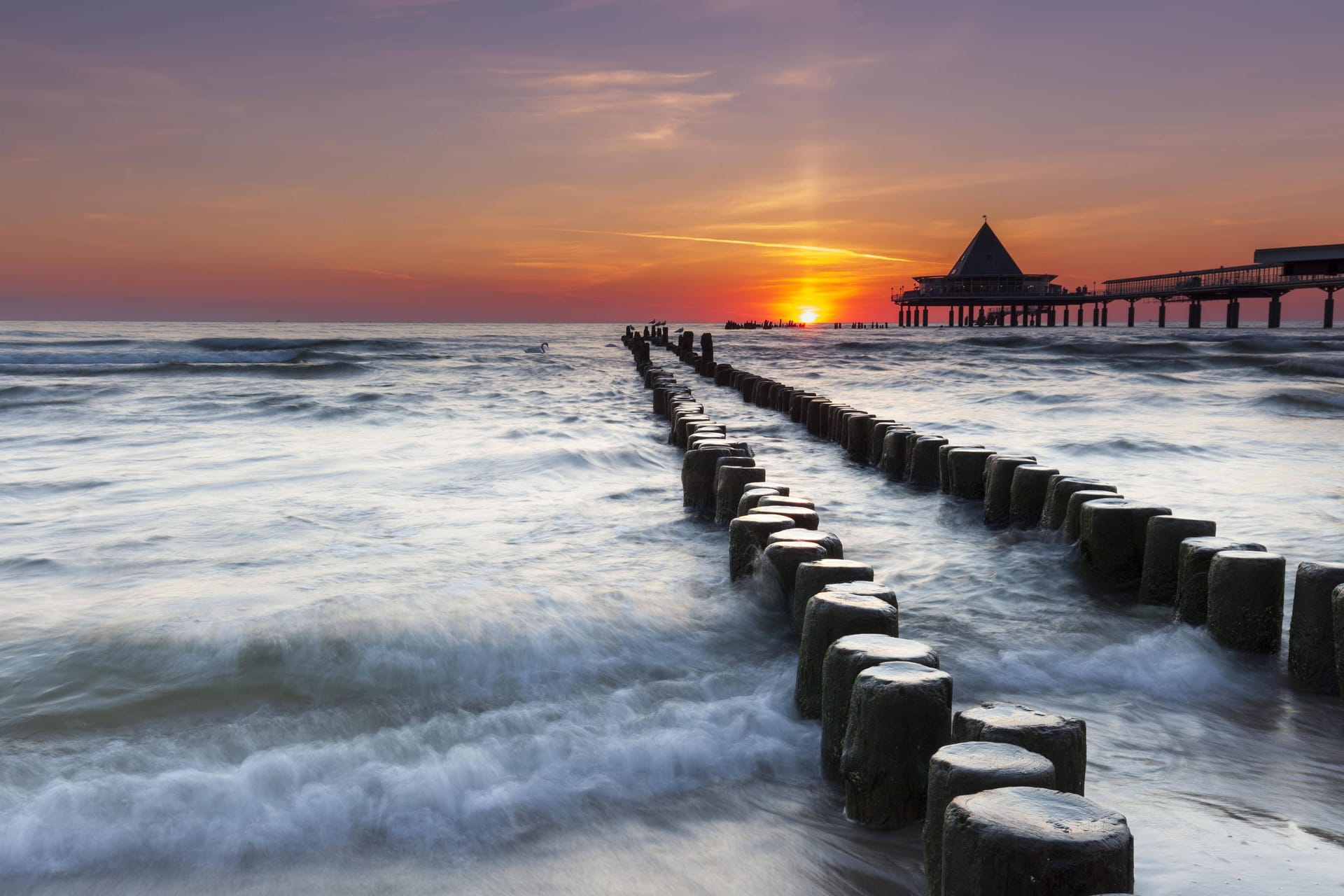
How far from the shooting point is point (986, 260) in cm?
6631

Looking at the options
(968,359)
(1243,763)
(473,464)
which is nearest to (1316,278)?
(968,359)

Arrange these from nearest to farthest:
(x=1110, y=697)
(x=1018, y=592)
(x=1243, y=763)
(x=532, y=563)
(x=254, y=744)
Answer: (x=1243, y=763) → (x=254, y=744) → (x=1110, y=697) → (x=1018, y=592) → (x=532, y=563)

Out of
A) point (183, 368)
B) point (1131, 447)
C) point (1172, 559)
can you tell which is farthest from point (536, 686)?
point (183, 368)

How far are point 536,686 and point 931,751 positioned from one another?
1867 millimetres

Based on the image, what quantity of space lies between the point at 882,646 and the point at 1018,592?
8.28 feet

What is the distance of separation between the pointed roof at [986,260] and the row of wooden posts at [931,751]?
218 ft

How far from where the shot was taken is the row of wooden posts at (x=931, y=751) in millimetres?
1628

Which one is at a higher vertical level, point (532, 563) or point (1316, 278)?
point (1316, 278)

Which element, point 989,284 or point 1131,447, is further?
point 989,284

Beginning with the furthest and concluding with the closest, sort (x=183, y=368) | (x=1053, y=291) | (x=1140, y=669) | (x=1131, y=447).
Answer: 1. (x=1053, y=291)
2. (x=183, y=368)
3. (x=1131, y=447)
4. (x=1140, y=669)

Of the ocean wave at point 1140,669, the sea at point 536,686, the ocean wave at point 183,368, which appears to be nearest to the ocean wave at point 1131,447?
the sea at point 536,686

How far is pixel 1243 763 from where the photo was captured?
3.00 metres

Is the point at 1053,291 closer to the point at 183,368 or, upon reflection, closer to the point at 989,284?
the point at 989,284

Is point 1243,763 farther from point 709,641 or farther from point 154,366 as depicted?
point 154,366
